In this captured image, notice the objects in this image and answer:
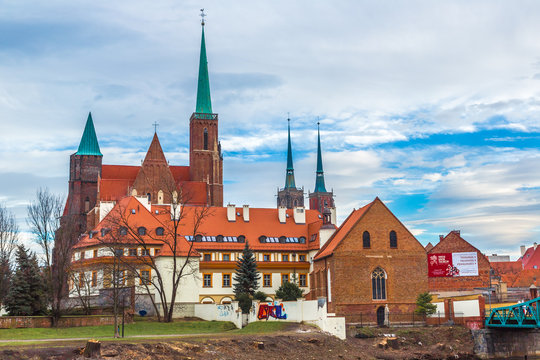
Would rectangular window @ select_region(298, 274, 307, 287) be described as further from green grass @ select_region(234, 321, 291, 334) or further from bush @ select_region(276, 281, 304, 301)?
green grass @ select_region(234, 321, 291, 334)

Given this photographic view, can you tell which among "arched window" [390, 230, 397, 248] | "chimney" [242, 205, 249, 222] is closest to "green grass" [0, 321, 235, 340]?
"arched window" [390, 230, 397, 248]

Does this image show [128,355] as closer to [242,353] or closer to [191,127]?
[242,353]

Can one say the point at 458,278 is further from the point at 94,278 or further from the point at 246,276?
the point at 94,278

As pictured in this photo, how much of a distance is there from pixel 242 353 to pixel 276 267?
31.7 meters

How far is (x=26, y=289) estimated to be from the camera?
51.9m

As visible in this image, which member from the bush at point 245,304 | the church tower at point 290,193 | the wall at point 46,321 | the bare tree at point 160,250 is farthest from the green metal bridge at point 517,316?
the church tower at point 290,193

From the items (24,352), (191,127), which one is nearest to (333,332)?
(24,352)

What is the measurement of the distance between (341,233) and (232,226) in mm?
16814

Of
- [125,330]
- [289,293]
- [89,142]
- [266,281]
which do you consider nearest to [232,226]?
[266,281]

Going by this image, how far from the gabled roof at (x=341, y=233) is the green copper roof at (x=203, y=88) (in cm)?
5788

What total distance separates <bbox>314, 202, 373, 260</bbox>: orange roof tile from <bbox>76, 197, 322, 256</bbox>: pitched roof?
6111mm

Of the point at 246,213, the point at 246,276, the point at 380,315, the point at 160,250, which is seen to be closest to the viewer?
the point at 380,315

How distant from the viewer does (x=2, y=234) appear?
6062cm

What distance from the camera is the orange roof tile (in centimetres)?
5769
